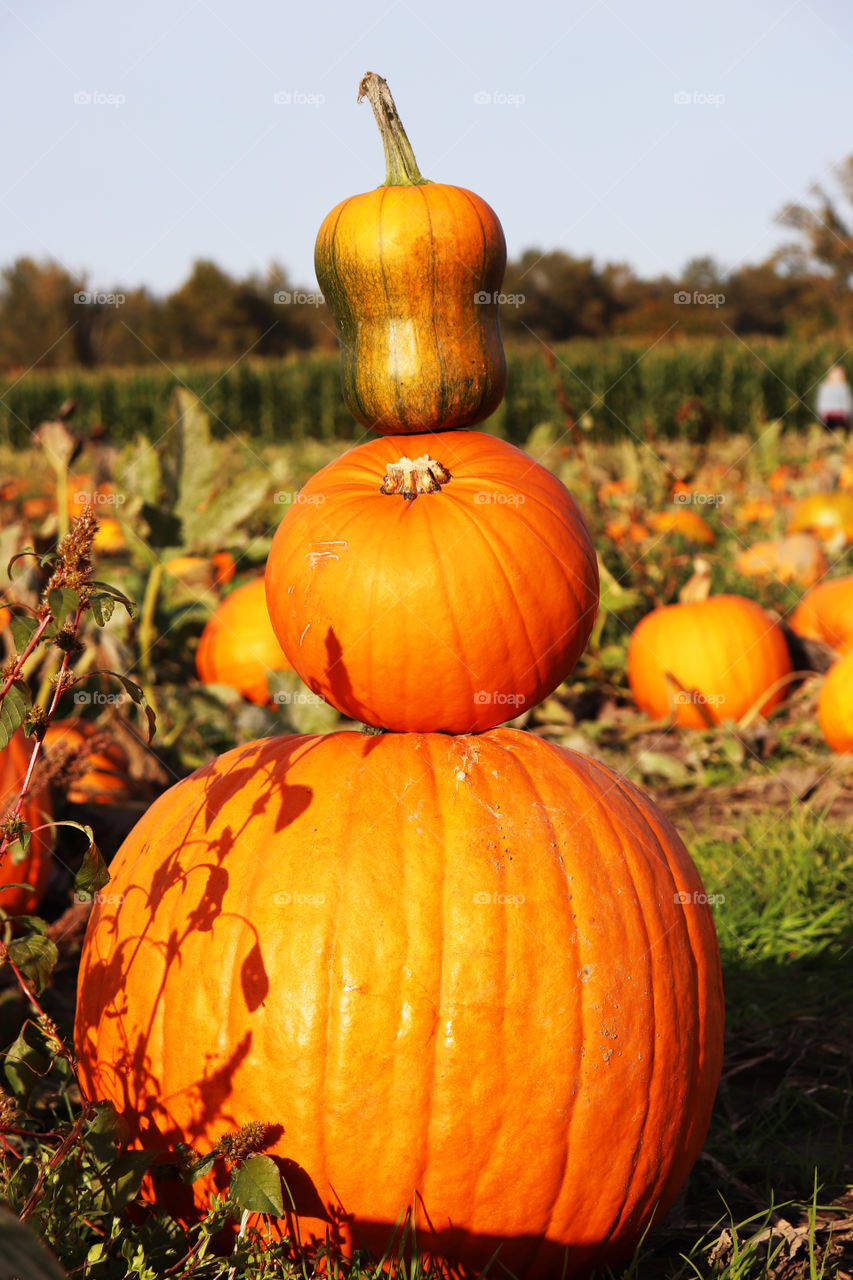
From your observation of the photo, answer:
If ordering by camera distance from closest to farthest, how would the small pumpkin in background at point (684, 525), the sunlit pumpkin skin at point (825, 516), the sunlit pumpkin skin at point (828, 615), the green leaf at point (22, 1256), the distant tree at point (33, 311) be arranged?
the green leaf at point (22, 1256) → the sunlit pumpkin skin at point (828, 615) → the small pumpkin in background at point (684, 525) → the sunlit pumpkin skin at point (825, 516) → the distant tree at point (33, 311)

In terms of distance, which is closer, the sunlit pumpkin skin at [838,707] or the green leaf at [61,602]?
the green leaf at [61,602]

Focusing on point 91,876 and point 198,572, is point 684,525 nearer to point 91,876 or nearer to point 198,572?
point 198,572

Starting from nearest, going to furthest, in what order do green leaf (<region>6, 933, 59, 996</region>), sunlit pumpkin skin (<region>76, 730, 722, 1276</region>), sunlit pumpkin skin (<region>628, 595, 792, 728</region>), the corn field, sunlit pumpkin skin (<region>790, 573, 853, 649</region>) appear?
green leaf (<region>6, 933, 59, 996</region>), sunlit pumpkin skin (<region>76, 730, 722, 1276</region>), sunlit pumpkin skin (<region>628, 595, 792, 728</region>), sunlit pumpkin skin (<region>790, 573, 853, 649</region>), the corn field

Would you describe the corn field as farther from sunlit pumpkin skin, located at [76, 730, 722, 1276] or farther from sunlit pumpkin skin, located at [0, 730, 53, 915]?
sunlit pumpkin skin, located at [76, 730, 722, 1276]

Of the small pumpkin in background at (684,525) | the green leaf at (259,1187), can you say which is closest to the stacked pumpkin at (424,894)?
the green leaf at (259,1187)

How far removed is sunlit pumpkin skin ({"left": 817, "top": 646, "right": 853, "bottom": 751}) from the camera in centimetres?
425

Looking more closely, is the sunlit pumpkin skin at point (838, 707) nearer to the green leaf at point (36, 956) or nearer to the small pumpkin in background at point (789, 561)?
the small pumpkin in background at point (789, 561)

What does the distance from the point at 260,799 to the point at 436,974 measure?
1.36 feet

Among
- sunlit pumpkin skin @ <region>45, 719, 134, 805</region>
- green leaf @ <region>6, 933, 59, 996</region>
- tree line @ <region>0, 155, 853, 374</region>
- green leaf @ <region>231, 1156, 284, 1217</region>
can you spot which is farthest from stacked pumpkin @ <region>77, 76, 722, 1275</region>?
tree line @ <region>0, 155, 853, 374</region>

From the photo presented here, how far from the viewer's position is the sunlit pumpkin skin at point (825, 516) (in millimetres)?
7504

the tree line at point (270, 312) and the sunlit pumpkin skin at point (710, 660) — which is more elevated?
the tree line at point (270, 312)

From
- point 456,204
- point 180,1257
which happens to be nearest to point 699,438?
point 456,204

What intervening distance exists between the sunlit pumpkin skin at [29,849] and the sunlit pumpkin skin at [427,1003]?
1125 millimetres

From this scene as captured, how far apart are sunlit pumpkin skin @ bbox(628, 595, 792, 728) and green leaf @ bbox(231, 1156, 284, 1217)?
343cm
